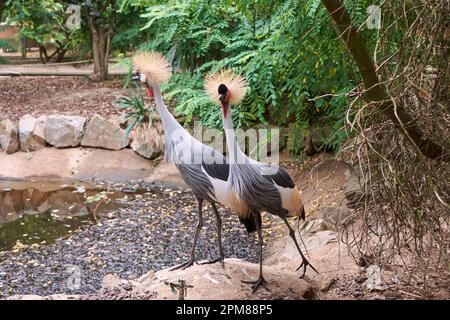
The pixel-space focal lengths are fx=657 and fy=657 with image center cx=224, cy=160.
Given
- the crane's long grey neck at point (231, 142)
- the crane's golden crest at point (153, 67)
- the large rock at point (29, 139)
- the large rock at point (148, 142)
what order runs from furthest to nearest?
the large rock at point (29, 139) < the large rock at point (148, 142) < the crane's golden crest at point (153, 67) < the crane's long grey neck at point (231, 142)

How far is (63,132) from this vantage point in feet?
26.6

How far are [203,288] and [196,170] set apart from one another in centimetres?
75

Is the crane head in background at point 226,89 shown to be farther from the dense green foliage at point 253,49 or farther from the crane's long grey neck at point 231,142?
the dense green foliage at point 253,49

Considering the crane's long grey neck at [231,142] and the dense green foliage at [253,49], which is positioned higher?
the dense green foliage at [253,49]

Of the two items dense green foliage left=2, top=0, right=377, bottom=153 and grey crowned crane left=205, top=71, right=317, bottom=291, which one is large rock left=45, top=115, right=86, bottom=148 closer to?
dense green foliage left=2, top=0, right=377, bottom=153

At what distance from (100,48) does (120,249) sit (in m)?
5.44

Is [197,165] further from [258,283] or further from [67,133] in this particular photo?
[67,133]

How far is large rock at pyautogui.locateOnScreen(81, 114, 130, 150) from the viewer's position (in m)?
7.95

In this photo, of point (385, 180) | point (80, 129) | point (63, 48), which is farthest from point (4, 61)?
point (385, 180)

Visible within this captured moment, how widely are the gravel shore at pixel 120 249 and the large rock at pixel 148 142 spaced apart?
122cm

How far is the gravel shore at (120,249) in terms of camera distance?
4.88m

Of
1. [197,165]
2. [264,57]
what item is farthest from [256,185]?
[264,57]

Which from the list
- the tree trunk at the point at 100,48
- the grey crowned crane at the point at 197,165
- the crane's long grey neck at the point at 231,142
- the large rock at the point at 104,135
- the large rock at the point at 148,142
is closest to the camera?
the crane's long grey neck at the point at 231,142

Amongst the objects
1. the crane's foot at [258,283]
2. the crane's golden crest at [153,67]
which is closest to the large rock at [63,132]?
the crane's golden crest at [153,67]
